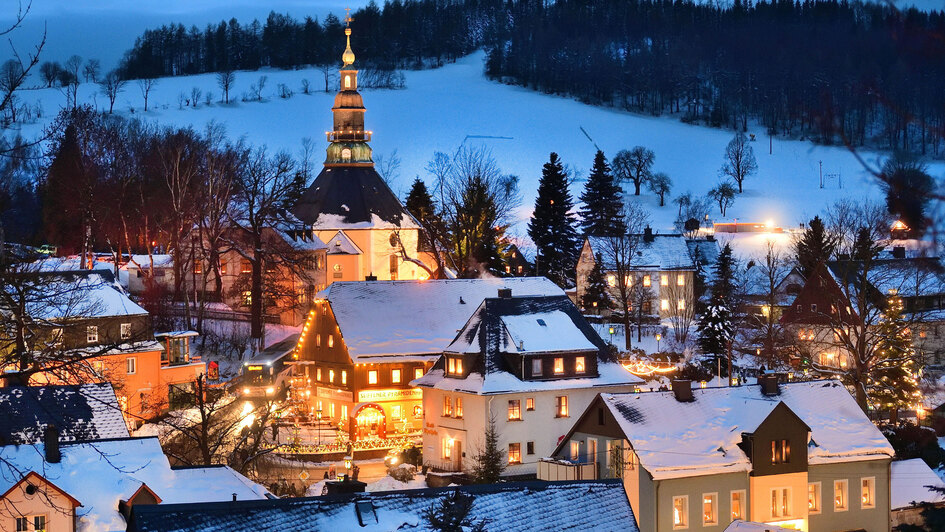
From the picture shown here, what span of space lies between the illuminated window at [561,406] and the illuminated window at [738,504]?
495 inches

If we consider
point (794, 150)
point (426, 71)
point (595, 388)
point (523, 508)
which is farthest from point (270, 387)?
point (426, 71)

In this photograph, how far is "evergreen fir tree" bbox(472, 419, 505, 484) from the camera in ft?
139

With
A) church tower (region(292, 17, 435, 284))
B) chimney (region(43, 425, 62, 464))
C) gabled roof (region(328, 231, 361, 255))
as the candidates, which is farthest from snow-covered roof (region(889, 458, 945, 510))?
gabled roof (region(328, 231, 361, 255))

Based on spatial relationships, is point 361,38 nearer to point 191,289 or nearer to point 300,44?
point 300,44

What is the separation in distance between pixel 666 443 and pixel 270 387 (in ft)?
74.9

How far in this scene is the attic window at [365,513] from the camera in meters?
20.9

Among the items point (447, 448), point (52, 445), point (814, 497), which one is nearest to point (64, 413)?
point (52, 445)

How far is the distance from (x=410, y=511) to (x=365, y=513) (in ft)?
2.79

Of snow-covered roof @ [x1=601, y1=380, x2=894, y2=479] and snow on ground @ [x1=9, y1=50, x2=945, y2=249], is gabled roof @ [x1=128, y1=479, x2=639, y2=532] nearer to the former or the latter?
snow-covered roof @ [x1=601, y1=380, x2=894, y2=479]

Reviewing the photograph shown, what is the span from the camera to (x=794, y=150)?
156 m

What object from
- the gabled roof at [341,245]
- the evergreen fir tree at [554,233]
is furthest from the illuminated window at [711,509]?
the evergreen fir tree at [554,233]

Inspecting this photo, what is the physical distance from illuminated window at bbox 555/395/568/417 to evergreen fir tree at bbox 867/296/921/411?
12.7 meters

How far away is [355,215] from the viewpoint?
7506cm

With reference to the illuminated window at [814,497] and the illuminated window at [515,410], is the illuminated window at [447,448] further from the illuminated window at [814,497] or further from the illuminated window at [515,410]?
the illuminated window at [814,497]
